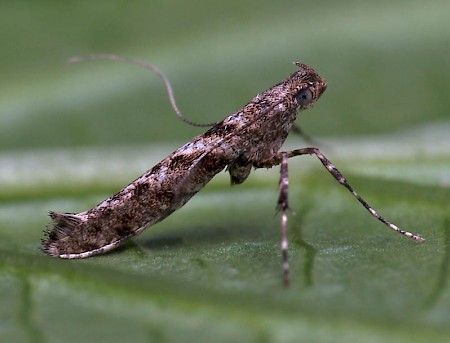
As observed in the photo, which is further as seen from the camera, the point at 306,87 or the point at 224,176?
the point at 224,176

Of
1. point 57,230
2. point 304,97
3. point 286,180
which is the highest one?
point 304,97

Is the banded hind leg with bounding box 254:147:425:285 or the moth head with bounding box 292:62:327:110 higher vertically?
the moth head with bounding box 292:62:327:110

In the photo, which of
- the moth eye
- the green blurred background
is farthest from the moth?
the green blurred background

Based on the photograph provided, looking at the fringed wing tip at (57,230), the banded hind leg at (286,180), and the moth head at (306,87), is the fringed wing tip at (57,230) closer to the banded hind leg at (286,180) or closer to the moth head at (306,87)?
the banded hind leg at (286,180)

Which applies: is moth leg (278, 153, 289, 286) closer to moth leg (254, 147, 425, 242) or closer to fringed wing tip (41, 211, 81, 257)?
moth leg (254, 147, 425, 242)

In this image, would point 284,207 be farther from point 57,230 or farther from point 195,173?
point 57,230

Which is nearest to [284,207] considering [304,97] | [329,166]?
[329,166]

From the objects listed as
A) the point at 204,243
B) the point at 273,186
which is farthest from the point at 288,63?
the point at 204,243
